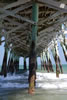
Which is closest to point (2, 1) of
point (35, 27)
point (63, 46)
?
point (35, 27)

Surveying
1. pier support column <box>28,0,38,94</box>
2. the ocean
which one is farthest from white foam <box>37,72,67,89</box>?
pier support column <box>28,0,38,94</box>

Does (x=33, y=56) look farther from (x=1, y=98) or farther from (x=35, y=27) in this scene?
(x=1, y=98)

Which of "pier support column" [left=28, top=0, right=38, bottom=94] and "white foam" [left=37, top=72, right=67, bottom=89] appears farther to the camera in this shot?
"white foam" [left=37, top=72, right=67, bottom=89]

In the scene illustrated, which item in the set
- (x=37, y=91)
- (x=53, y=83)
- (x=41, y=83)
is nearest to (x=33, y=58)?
(x=37, y=91)

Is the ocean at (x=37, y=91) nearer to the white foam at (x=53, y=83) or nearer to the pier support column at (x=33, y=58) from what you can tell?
the white foam at (x=53, y=83)

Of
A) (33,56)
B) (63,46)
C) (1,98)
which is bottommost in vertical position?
(1,98)

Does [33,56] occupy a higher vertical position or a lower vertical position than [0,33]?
lower

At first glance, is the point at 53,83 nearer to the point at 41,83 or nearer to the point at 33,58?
the point at 41,83

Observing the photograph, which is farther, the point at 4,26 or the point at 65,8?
the point at 4,26

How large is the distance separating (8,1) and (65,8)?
3.48 m

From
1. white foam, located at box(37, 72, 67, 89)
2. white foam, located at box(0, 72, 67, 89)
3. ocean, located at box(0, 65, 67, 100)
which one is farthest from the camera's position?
white foam, located at box(0, 72, 67, 89)

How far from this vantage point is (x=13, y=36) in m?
15.2

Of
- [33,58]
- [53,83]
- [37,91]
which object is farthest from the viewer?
[53,83]

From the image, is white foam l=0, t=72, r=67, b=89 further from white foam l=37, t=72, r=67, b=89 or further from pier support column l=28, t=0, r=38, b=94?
pier support column l=28, t=0, r=38, b=94
